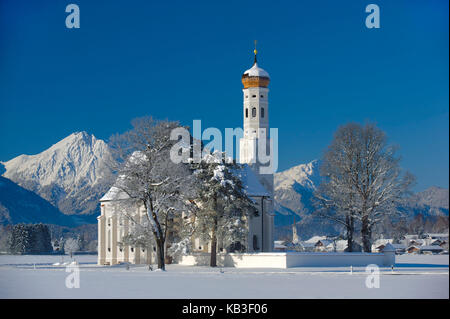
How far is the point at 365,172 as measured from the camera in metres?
59.3

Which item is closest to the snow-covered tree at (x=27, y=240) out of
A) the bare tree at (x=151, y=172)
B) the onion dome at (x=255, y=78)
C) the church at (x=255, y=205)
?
the church at (x=255, y=205)

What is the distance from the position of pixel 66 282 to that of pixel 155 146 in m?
16.4

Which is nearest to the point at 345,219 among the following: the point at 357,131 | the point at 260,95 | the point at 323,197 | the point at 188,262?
the point at 323,197

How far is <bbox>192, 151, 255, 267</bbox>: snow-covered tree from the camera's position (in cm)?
5384

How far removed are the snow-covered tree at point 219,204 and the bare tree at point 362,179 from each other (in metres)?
9.41

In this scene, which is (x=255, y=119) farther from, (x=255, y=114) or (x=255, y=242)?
(x=255, y=242)

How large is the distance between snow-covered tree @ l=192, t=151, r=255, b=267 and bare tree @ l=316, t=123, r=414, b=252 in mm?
9408

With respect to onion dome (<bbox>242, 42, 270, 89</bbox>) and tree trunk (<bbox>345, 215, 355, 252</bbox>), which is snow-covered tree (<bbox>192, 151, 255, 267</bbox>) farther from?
onion dome (<bbox>242, 42, 270, 89</bbox>)

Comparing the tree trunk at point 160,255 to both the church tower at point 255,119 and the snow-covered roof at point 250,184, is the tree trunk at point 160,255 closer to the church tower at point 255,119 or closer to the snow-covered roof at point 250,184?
the snow-covered roof at point 250,184

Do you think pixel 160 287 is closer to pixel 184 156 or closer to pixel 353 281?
pixel 353 281

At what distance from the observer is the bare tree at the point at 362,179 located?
58219 millimetres

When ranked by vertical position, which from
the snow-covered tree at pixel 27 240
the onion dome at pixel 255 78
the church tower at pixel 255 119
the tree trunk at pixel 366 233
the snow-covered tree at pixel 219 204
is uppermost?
the onion dome at pixel 255 78

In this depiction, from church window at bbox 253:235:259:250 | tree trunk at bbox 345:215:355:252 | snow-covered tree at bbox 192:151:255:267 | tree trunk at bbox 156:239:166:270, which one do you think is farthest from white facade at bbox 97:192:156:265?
tree trunk at bbox 345:215:355:252
